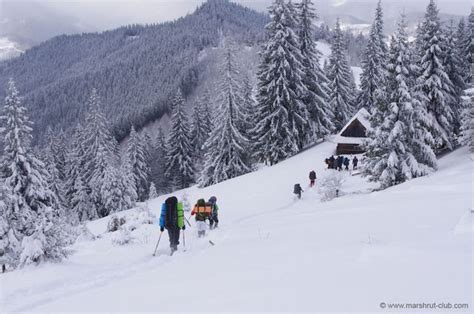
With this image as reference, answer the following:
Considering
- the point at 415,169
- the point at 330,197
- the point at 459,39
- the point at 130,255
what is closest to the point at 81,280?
the point at 130,255

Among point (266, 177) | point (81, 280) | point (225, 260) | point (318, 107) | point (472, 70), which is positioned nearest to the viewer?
point (225, 260)

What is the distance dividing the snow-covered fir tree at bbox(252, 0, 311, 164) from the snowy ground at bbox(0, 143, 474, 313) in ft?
75.0

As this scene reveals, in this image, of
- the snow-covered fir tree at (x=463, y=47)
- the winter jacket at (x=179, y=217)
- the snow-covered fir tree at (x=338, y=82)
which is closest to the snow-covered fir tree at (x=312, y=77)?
the snow-covered fir tree at (x=338, y=82)

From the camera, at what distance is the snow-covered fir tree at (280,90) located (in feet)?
113

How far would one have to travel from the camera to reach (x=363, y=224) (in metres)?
9.03

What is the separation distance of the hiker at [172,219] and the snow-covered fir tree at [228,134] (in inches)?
1038

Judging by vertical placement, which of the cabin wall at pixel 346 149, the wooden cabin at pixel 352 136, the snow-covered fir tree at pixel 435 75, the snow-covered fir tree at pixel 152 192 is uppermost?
the snow-covered fir tree at pixel 435 75

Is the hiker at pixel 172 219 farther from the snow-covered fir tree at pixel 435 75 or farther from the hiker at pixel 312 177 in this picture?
the snow-covered fir tree at pixel 435 75

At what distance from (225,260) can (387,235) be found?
10.5 feet

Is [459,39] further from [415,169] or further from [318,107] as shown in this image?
[415,169]

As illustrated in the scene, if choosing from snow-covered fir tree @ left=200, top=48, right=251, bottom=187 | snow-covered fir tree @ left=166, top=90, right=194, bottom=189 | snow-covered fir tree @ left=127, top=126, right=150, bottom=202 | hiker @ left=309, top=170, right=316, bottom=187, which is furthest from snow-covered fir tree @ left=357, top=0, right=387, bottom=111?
snow-covered fir tree @ left=127, top=126, right=150, bottom=202

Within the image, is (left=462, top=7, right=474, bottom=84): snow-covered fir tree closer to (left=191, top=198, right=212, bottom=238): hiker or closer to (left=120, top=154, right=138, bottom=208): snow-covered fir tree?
(left=191, top=198, right=212, bottom=238): hiker

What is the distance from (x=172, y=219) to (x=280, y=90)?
25.4 metres

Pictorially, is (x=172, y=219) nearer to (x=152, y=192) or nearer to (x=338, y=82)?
(x=338, y=82)
